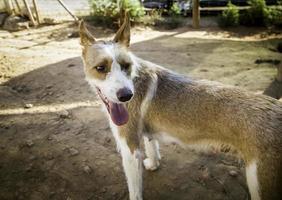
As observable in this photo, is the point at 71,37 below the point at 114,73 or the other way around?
below

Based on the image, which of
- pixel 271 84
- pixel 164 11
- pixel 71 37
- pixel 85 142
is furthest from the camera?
pixel 164 11

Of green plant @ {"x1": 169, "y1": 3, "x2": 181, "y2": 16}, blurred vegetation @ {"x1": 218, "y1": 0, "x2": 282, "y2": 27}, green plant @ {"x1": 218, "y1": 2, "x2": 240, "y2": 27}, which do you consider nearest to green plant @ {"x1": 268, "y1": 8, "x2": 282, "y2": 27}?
blurred vegetation @ {"x1": 218, "y1": 0, "x2": 282, "y2": 27}

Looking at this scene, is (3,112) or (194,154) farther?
(3,112)

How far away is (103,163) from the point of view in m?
4.15

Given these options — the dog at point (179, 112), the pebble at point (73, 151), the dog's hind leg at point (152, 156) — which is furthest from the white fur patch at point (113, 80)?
the pebble at point (73, 151)

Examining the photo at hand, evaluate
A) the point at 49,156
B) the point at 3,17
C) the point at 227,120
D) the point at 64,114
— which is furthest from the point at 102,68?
the point at 3,17

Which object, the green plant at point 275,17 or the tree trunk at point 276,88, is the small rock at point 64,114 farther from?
the green plant at point 275,17

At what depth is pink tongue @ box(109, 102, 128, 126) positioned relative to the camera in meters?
3.22

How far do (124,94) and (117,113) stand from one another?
40 cm

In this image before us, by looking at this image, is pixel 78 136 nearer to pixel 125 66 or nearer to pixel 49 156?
pixel 49 156

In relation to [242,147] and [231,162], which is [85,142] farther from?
[242,147]

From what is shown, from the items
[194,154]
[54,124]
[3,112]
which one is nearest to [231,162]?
[194,154]

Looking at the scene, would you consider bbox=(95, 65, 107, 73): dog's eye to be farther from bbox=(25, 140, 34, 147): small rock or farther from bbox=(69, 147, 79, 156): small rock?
bbox=(25, 140, 34, 147): small rock

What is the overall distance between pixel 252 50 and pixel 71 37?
6.03 meters
